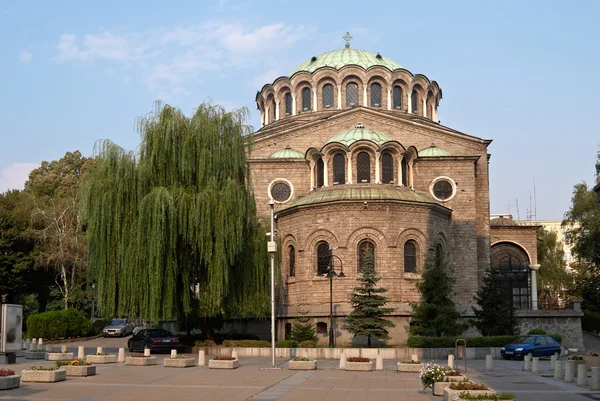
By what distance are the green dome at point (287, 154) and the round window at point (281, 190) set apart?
138cm

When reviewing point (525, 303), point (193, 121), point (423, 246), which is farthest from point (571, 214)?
point (193, 121)

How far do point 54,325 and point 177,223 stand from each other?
1673 cm

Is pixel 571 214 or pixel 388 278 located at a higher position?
pixel 571 214

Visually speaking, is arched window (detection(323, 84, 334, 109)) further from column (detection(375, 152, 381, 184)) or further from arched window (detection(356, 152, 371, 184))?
column (detection(375, 152, 381, 184))

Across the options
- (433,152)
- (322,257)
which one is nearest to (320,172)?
(322,257)

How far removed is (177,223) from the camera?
28.4 m

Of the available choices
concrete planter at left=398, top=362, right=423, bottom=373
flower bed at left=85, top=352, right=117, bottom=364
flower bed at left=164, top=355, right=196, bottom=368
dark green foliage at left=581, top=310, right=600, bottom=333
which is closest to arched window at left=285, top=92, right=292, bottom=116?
flower bed at left=85, top=352, right=117, bottom=364

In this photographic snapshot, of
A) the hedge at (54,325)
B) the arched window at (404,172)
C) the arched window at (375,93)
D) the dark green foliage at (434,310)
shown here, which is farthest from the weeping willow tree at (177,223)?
the arched window at (375,93)

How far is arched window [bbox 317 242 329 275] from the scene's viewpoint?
34.8 m

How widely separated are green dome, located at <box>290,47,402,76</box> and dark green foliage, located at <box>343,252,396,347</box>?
17511 millimetres

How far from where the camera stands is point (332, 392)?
16.9 meters

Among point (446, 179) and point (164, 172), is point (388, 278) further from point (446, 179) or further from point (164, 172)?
point (164, 172)

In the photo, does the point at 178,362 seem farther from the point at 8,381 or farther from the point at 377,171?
the point at 377,171

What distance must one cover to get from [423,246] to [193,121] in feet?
41.5
